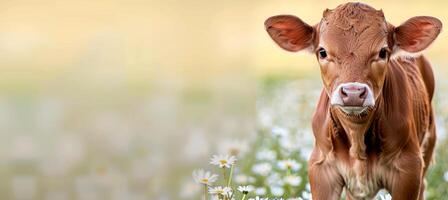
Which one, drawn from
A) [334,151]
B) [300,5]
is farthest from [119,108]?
[300,5]

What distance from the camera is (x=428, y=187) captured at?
25.4ft

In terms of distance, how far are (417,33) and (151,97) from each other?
6817mm

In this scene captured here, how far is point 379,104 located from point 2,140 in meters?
4.50

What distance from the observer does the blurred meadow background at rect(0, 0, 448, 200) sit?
315 inches

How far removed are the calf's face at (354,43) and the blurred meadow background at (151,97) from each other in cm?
35

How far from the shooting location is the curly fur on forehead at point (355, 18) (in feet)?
18.3

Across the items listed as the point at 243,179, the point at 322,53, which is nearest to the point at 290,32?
the point at 322,53

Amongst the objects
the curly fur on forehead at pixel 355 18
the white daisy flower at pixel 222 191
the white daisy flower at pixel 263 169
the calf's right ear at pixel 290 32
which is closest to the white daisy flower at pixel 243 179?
the white daisy flower at pixel 263 169

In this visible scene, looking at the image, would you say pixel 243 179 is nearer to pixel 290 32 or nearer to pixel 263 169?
pixel 263 169

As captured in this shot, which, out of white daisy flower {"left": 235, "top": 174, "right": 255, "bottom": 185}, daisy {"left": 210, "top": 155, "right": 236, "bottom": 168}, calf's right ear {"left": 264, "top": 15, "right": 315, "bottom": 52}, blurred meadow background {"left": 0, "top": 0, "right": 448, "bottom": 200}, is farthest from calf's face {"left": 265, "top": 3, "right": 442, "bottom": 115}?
white daisy flower {"left": 235, "top": 174, "right": 255, "bottom": 185}

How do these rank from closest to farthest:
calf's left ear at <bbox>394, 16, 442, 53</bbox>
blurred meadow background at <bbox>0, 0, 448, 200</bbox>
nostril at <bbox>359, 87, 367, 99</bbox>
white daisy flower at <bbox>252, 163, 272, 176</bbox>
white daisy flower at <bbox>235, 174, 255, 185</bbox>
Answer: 1. nostril at <bbox>359, 87, 367, 99</bbox>
2. calf's left ear at <bbox>394, 16, 442, 53</bbox>
3. white daisy flower at <bbox>235, 174, 255, 185</bbox>
4. white daisy flower at <bbox>252, 163, 272, 176</bbox>
5. blurred meadow background at <bbox>0, 0, 448, 200</bbox>

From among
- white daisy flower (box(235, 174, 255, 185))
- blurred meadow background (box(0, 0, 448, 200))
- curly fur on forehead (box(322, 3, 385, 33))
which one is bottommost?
blurred meadow background (box(0, 0, 448, 200))

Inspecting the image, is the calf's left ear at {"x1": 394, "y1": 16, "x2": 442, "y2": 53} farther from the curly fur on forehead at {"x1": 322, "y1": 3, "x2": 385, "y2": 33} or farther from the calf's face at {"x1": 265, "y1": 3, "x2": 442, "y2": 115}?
the curly fur on forehead at {"x1": 322, "y1": 3, "x2": 385, "y2": 33}

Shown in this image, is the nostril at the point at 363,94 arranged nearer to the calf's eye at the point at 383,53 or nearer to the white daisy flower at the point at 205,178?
the calf's eye at the point at 383,53
